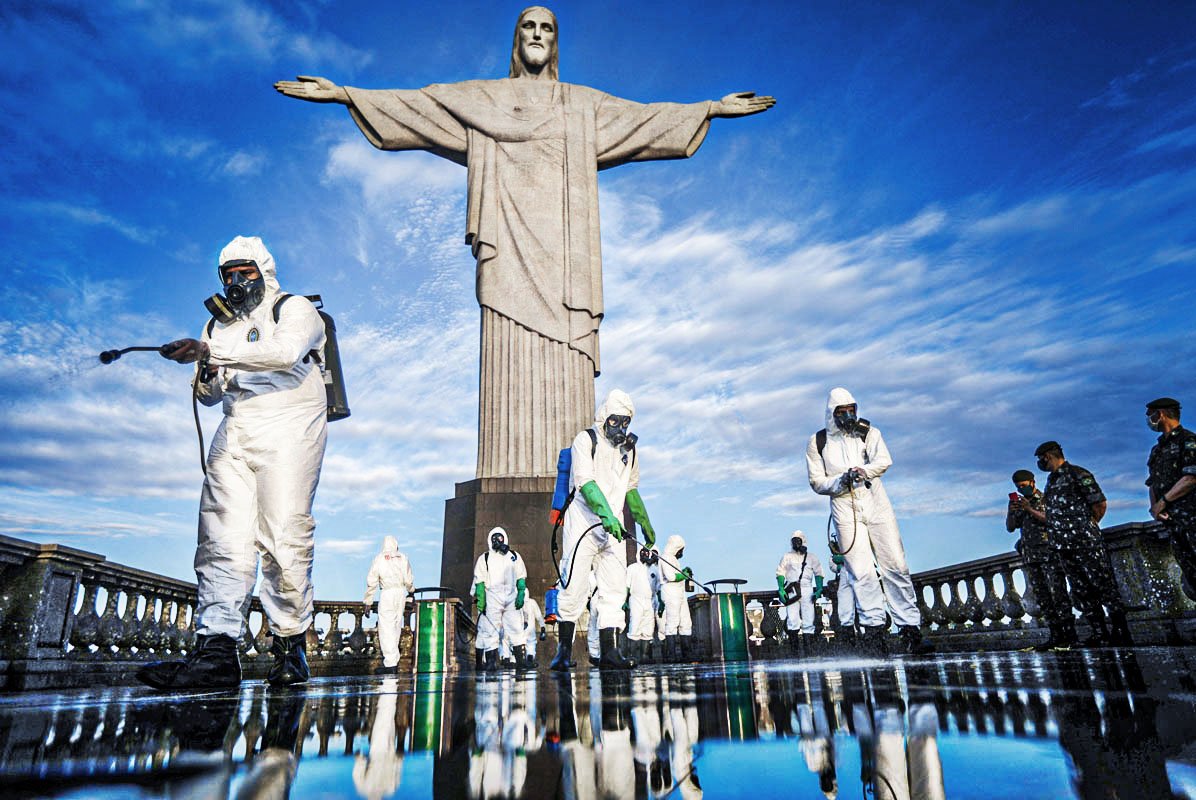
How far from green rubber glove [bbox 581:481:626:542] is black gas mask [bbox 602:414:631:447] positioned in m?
0.59

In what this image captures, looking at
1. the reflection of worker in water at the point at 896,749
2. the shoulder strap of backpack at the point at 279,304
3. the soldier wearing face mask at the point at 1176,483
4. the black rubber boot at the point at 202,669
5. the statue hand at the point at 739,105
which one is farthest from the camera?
the statue hand at the point at 739,105

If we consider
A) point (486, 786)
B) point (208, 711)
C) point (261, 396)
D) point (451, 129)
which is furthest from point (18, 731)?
point (451, 129)

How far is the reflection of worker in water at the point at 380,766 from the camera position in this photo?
2.80 ft

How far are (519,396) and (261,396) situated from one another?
804 centimetres

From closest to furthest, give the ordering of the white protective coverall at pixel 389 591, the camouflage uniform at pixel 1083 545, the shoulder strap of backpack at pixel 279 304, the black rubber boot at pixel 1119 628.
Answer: the shoulder strap of backpack at pixel 279 304
the black rubber boot at pixel 1119 628
the camouflage uniform at pixel 1083 545
the white protective coverall at pixel 389 591

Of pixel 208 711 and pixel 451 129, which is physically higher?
pixel 451 129

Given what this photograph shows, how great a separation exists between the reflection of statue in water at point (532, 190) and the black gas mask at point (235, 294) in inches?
302

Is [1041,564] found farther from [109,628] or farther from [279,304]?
[109,628]

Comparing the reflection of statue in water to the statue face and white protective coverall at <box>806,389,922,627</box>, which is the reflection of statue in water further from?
white protective coverall at <box>806,389,922,627</box>

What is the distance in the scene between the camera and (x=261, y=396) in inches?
151

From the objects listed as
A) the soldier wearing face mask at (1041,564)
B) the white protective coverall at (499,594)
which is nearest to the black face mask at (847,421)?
the soldier wearing face mask at (1041,564)

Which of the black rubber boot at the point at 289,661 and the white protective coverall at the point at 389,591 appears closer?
the black rubber boot at the point at 289,661

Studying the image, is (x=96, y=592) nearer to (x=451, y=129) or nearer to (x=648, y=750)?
(x=648, y=750)

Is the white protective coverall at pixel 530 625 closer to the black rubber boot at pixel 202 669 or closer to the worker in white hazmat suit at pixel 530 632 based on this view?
the worker in white hazmat suit at pixel 530 632
